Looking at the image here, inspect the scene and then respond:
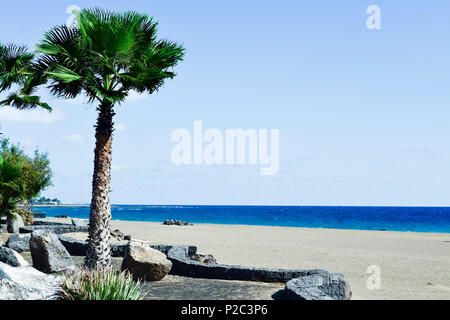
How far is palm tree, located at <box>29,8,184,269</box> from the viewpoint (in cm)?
1073

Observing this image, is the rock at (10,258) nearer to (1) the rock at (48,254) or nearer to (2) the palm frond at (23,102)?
(1) the rock at (48,254)

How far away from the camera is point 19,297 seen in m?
7.20

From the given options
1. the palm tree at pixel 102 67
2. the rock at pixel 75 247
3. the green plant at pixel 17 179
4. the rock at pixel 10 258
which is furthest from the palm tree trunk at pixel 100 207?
the green plant at pixel 17 179

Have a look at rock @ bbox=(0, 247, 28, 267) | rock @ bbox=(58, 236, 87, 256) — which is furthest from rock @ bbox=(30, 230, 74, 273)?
rock @ bbox=(58, 236, 87, 256)

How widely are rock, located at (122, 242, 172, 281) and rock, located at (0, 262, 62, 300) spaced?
10.5 feet

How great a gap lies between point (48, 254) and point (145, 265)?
2.90 meters

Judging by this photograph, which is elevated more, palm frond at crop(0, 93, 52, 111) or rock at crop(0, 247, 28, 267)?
palm frond at crop(0, 93, 52, 111)

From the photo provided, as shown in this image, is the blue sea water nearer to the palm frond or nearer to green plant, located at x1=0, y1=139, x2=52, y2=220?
green plant, located at x1=0, y1=139, x2=52, y2=220

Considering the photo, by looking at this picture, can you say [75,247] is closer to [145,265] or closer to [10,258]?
[10,258]

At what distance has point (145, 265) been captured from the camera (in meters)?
11.2

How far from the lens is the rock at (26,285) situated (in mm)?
7223

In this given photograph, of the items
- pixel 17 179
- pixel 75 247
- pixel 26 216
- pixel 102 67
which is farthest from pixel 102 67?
pixel 26 216

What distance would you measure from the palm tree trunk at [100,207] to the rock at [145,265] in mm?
645

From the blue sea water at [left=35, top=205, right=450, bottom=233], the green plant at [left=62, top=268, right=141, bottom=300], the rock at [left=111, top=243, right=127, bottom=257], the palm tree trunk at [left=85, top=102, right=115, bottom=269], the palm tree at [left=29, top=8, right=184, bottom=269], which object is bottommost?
the blue sea water at [left=35, top=205, right=450, bottom=233]
